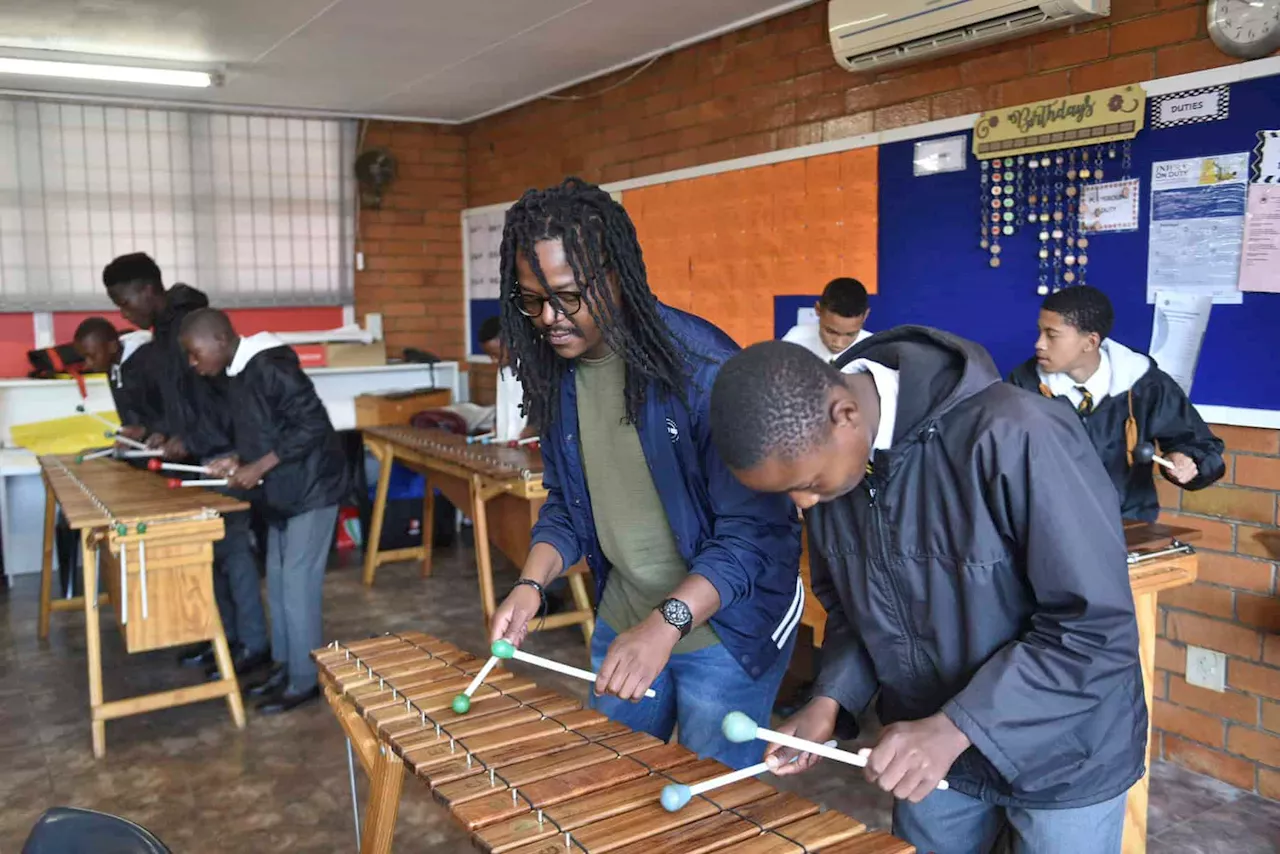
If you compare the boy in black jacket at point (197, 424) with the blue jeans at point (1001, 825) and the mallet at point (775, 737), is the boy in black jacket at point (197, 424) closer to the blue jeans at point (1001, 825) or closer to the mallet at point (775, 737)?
the mallet at point (775, 737)

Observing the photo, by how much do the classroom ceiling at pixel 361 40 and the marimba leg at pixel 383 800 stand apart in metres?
3.72

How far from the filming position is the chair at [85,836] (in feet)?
4.78

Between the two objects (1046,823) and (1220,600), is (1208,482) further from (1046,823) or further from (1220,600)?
(1046,823)

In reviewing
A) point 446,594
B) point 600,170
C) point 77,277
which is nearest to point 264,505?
point 446,594

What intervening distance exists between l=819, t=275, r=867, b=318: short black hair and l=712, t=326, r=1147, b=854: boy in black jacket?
288cm

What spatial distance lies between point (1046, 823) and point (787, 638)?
2.14 feet

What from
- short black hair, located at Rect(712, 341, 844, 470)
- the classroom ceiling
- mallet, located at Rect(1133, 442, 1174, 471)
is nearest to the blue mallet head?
short black hair, located at Rect(712, 341, 844, 470)

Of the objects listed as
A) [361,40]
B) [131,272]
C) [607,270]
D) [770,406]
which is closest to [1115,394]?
[607,270]

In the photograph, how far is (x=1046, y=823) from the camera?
5.12ft

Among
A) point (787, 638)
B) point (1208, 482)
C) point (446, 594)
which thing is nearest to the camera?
point (787, 638)

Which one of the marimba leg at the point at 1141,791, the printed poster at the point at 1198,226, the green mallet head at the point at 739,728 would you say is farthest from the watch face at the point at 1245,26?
the green mallet head at the point at 739,728

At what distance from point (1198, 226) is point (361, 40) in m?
4.10

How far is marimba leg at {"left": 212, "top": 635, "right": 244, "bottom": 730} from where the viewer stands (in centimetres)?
407

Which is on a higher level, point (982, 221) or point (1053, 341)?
point (982, 221)
